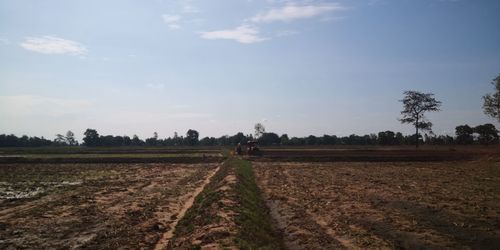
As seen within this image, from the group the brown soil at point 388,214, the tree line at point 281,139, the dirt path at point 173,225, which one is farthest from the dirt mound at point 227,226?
the tree line at point 281,139

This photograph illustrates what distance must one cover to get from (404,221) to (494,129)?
105m

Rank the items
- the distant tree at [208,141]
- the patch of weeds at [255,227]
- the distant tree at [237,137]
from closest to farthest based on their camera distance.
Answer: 1. the patch of weeds at [255,227]
2. the distant tree at [237,137]
3. the distant tree at [208,141]

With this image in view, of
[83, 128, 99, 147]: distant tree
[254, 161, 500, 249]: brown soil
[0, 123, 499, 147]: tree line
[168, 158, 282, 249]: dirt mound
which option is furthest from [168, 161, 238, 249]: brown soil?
[83, 128, 99, 147]: distant tree

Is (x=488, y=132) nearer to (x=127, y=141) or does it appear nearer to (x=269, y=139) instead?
(x=269, y=139)

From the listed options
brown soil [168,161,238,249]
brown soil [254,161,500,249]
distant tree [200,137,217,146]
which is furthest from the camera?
distant tree [200,137,217,146]

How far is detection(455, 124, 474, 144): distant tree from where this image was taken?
11175 centimetres

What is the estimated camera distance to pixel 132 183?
105ft

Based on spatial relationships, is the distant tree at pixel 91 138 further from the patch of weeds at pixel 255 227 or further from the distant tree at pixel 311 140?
the patch of weeds at pixel 255 227

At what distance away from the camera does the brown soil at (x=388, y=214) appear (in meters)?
13.3

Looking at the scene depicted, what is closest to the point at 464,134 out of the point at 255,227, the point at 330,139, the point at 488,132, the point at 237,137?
the point at 488,132

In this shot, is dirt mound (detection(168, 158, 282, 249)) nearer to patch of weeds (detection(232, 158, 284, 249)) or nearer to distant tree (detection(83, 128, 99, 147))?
patch of weeds (detection(232, 158, 284, 249))

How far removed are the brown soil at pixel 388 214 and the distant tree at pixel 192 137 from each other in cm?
13815

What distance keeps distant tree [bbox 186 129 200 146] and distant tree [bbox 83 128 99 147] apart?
1273 inches

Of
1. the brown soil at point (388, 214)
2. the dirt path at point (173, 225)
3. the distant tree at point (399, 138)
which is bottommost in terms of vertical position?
the dirt path at point (173, 225)
